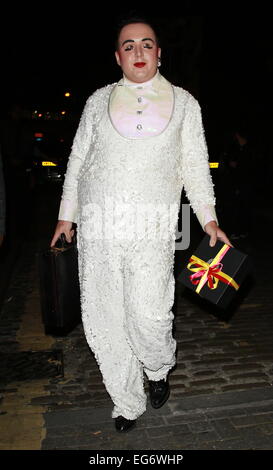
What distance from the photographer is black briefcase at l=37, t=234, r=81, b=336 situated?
2674mm

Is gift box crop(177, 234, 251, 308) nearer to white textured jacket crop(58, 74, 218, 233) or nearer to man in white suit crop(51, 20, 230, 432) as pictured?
man in white suit crop(51, 20, 230, 432)

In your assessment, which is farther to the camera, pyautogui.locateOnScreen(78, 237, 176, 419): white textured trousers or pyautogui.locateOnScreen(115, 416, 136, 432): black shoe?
pyautogui.locateOnScreen(115, 416, 136, 432): black shoe

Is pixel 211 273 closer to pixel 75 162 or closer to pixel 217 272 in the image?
pixel 217 272

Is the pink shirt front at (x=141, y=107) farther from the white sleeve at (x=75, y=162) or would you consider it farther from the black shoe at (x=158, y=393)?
the black shoe at (x=158, y=393)

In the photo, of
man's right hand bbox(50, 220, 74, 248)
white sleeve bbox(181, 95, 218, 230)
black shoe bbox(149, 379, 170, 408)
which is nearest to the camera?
white sleeve bbox(181, 95, 218, 230)

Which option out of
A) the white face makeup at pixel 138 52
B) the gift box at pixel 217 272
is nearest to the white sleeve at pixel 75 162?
the white face makeup at pixel 138 52

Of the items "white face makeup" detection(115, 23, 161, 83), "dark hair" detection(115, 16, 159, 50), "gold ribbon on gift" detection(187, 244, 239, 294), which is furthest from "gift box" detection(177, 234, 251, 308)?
"dark hair" detection(115, 16, 159, 50)

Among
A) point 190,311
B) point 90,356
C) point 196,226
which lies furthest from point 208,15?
point 90,356

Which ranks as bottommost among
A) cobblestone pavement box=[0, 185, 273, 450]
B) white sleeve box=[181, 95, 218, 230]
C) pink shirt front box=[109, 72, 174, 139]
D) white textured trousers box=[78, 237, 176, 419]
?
cobblestone pavement box=[0, 185, 273, 450]

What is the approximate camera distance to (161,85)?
8.50ft

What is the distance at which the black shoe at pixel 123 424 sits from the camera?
2.68 meters

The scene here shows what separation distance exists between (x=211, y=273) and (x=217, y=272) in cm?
3

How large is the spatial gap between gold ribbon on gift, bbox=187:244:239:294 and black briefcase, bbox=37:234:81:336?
67 centimetres

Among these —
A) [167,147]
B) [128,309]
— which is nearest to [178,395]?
[128,309]
